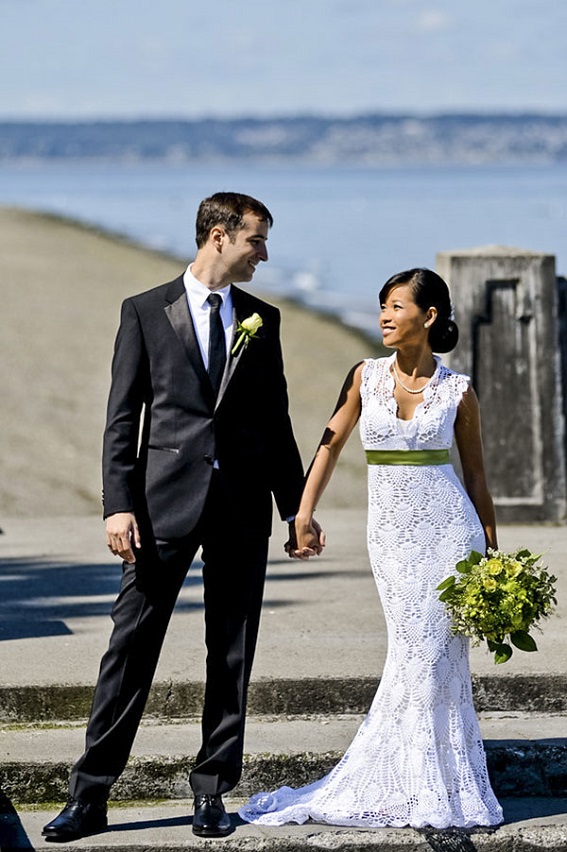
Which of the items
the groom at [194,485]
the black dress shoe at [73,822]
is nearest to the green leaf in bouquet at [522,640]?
the groom at [194,485]

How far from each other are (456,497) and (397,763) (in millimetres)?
925

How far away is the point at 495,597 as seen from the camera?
5.60 meters

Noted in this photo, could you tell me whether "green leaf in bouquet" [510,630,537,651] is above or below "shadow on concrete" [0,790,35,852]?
above

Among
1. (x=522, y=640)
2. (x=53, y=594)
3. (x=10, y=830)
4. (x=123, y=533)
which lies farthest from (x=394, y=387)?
(x=53, y=594)

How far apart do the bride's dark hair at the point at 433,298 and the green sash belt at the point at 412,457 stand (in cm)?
35

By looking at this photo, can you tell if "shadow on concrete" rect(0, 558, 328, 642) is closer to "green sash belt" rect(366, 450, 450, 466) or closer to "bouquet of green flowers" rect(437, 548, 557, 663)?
"green sash belt" rect(366, 450, 450, 466)

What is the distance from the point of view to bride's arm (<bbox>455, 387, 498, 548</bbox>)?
5.80 metres

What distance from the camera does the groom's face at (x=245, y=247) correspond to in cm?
549

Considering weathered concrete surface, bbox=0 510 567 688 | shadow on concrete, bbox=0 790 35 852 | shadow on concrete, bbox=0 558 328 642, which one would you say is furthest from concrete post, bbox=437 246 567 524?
shadow on concrete, bbox=0 790 35 852

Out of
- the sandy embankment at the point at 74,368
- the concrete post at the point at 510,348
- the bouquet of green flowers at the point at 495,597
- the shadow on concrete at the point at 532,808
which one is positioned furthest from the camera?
the sandy embankment at the point at 74,368

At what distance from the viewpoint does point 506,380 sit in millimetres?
10617

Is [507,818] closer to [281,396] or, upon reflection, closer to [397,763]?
[397,763]

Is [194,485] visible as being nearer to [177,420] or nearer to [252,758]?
[177,420]

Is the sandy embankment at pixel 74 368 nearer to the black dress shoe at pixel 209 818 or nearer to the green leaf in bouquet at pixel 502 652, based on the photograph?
the black dress shoe at pixel 209 818
